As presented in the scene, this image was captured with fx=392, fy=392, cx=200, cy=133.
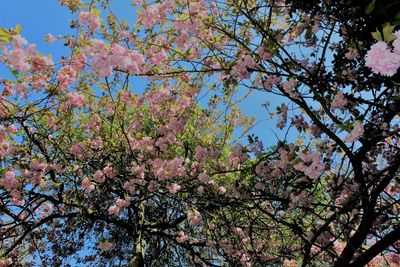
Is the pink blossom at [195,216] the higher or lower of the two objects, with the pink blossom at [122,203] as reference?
lower

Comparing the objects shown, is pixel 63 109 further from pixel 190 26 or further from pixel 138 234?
pixel 190 26

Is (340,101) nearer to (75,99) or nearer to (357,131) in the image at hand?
(357,131)

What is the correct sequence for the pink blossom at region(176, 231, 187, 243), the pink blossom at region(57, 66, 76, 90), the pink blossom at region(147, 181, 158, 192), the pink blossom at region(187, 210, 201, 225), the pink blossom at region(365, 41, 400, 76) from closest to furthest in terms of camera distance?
the pink blossom at region(365, 41, 400, 76), the pink blossom at region(57, 66, 76, 90), the pink blossom at region(187, 210, 201, 225), the pink blossom at region(147, 181, 158, 192), the pink blossom at region(176, 231, 187, 243)

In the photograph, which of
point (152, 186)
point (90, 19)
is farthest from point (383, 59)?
point (152, 186)

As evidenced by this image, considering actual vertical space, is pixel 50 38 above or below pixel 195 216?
above

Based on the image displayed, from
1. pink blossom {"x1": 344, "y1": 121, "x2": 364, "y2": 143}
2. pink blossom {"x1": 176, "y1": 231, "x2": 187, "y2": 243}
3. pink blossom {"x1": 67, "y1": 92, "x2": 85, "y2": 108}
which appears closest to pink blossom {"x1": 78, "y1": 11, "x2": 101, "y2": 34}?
pink blossom {"x1": 67, "y1": 92, "x2": 85, "y2": 108}

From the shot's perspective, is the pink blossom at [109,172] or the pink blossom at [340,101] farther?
the pink blossom at [109,172]

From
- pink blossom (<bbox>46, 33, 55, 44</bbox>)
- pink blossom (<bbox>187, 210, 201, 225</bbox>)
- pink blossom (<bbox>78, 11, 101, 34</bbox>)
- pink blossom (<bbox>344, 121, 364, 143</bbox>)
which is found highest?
pink blossom (<bbox>46, 33, 55, 44</bbox>)

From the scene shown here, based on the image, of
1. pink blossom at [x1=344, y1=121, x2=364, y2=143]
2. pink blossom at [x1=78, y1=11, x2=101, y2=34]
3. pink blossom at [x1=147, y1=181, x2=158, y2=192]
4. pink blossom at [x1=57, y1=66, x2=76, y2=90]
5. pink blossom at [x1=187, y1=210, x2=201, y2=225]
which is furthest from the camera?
pink blossom at [x1=147, y1=181, x2=158, y2=192]

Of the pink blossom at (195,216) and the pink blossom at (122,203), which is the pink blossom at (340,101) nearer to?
the pink blossom at (195,216)

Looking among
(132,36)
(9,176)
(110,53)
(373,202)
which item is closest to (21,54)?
(110,53)

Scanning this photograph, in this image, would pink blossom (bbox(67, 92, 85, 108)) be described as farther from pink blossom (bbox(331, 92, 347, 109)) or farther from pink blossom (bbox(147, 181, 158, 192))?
pink blossom (bbox(331, 92, 347, 109))

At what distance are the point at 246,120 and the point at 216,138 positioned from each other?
0.84m

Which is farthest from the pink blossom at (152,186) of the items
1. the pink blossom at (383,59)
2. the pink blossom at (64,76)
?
the pink blossom at (383,59)
